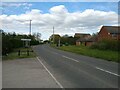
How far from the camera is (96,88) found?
1081 centimetres

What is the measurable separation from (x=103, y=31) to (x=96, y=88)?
→ 258 feet

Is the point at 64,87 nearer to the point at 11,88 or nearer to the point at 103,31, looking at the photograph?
the point at 11,88

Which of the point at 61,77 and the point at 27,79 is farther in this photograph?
the point at 61,77

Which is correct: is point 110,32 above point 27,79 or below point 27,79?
above

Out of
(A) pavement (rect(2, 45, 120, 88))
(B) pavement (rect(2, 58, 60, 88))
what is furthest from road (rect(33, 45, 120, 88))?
(B) pavement (rect(2, 58, 60, 88))

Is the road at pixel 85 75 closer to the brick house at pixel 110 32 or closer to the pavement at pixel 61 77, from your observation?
the pavement at pixel 61 77

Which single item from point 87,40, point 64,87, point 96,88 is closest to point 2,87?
point 64,87

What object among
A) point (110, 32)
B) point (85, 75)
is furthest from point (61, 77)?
point (110, 32)

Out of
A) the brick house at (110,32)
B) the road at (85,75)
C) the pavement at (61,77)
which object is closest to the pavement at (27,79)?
the pavement at (61,77)

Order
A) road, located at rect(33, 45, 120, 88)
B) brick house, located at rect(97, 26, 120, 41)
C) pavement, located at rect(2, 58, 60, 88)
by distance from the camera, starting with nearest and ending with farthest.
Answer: pavement, located at rect(2, 58, 60, 88) → road, located at rect(33, 45, 120, 88) → brick house, located at rect(97, 26, 120, 41)

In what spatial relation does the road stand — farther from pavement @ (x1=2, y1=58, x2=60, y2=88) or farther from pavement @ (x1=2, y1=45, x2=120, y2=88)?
pavement @ (x1=2, y1=58, x2=60, y2=88)

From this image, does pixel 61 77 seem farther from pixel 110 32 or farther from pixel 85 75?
pixel 110 32

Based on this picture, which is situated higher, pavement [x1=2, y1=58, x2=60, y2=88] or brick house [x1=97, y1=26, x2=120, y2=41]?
brick house [x1=97, y1=26, x2=120, y2=41]

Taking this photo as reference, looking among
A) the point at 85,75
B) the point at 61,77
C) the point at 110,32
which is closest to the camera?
the point at 61,77
